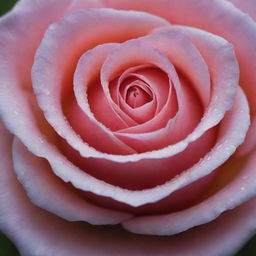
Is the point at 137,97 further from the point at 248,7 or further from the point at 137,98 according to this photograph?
the point at 248,7

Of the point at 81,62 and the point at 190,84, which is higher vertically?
the point at 190,84

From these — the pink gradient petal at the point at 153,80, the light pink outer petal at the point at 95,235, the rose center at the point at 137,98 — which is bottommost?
the light pink outer petal at the point at 95,235

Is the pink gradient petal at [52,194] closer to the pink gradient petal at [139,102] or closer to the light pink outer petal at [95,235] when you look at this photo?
the light pink outer petal at [95,235]

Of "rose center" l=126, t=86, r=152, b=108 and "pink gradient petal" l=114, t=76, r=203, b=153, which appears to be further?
"rose center" l=126, t=86, r=152, b=108

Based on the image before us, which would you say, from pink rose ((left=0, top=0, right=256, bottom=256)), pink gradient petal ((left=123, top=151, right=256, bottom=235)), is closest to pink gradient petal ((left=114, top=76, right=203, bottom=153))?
pink rose ((left=0, top=0, right=256, bottom=256))

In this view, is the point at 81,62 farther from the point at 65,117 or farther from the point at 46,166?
the point at 46,166

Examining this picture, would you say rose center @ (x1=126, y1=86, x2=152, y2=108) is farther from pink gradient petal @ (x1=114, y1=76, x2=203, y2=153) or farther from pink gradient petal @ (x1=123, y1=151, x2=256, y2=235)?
pink gradient petal @ (x1=123, y1=151, x2=256, y2=235)

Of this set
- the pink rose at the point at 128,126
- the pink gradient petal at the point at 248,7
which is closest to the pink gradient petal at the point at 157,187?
the pink rose at the point at 128,126

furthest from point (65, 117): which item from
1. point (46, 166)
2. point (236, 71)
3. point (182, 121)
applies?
point (236, 71)
